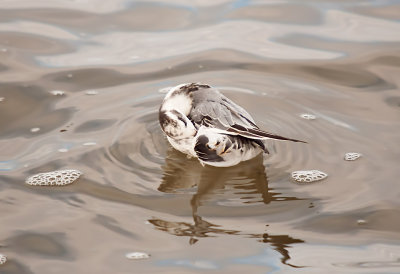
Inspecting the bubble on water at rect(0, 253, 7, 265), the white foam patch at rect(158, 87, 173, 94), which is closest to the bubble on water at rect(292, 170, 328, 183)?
the white foam patch at rect(158, 87, 173, 94)

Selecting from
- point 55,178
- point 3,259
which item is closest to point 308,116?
point 55,178

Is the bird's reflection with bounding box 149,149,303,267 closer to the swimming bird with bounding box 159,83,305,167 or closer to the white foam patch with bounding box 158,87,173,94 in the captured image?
the swimming bird with bounding box 159,83,305,167

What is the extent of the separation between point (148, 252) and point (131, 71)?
340 centimetres

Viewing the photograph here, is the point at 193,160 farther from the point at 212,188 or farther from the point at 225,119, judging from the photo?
the point at 225,119

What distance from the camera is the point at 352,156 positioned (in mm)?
5812

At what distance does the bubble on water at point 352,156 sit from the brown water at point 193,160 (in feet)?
0.20

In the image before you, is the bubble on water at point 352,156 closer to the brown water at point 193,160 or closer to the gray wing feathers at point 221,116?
the brown water at point 193,160

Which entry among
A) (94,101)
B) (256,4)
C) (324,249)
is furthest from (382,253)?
(256,4)

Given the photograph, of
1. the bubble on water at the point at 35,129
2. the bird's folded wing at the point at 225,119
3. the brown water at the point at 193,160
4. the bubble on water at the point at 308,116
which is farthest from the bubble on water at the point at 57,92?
the bubble on water at the point at 308,116

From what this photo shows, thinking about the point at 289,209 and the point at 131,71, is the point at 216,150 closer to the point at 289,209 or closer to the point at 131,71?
the point at 289,209

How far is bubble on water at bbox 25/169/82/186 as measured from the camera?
216 inches

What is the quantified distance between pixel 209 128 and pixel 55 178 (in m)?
1.38

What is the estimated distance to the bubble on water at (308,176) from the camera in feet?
17.9

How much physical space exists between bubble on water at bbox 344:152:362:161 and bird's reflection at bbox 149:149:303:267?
0.75 m
